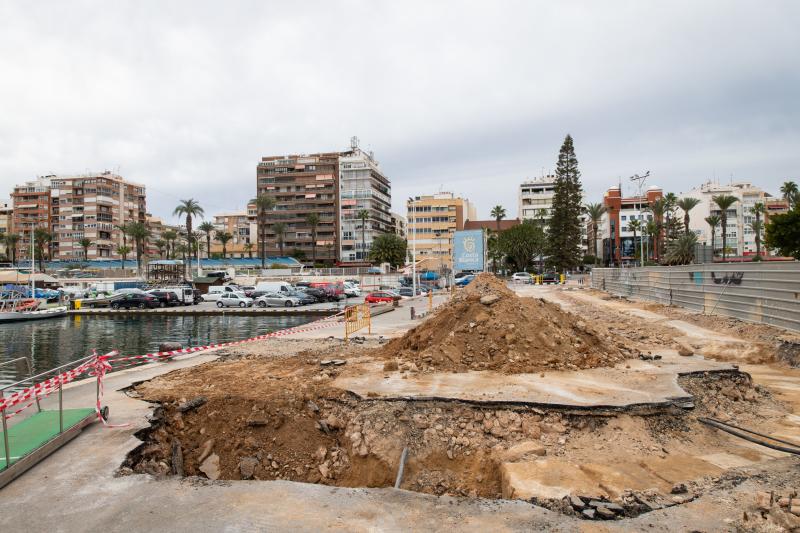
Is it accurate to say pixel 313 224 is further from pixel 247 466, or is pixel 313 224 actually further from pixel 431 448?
pixel 431 448

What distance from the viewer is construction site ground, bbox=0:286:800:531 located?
466cm

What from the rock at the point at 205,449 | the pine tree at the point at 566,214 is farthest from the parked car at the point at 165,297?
the pine tree at the point at 566,214

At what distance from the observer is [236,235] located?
142m

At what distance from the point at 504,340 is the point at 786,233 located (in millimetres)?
47534

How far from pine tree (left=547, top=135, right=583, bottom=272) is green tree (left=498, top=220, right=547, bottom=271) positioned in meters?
4.85

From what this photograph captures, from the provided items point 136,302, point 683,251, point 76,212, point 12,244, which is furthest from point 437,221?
point 12,244

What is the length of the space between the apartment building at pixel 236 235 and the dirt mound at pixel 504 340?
113 meters

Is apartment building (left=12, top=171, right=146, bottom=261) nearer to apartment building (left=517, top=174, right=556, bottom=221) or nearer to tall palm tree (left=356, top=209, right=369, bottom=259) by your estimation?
tall palm tree (left=356, top=209, right=369, bottom=259)

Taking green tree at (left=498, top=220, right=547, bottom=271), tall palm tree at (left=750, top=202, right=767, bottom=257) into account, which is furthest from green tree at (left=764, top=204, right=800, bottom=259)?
tall palm tree at (left=750, top=202, right=767, bottom=257)

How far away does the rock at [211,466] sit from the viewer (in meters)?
6.83

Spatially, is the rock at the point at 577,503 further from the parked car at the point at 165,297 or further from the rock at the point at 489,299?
the parked car at the point at 165,297

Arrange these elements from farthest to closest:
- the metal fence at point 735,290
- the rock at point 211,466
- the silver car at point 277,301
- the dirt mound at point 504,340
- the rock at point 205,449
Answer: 1. the silver car at point 277,301
2. the metal fence at point 735,290
3. the dirt mound at point 504,340
4. the rock at point 205,449
5. the rock at point 211,466

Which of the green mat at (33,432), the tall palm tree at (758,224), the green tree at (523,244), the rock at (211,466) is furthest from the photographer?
the green tree at (523,244)

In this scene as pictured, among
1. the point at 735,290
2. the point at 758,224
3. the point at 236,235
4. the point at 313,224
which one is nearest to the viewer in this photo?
the point at 735,290
